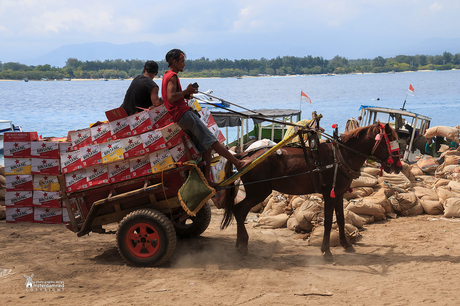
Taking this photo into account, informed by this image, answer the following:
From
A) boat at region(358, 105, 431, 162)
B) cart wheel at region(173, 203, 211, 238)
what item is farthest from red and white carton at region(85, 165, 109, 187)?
boat at region(358, 105, 431, 162)

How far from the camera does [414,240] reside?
6.47m

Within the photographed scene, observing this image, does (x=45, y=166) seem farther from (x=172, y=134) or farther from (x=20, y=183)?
(x=172, y=134)

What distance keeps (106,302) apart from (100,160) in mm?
1968

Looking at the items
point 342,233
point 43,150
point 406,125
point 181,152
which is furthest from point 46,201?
point 406,125

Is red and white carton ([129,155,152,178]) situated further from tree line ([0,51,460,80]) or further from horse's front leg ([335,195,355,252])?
tree line ([0,51,460,80])

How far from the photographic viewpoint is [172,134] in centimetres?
522

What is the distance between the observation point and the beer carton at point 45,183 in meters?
7.33

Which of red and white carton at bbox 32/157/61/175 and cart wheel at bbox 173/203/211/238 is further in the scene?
red and white carton at bbox 32/157/61/175

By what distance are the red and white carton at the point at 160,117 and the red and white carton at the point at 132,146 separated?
0.31 meters

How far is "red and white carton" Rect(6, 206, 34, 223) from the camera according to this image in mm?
7504

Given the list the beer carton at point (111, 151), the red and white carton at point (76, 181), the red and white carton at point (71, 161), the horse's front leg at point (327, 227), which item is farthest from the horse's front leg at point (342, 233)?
the red and white carton at point (71, 161)

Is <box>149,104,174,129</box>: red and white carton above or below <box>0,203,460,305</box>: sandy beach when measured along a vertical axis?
above

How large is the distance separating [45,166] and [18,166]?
1.93 feet

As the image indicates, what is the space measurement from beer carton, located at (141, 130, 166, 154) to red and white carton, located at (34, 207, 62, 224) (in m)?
3.51
